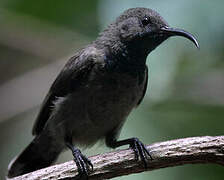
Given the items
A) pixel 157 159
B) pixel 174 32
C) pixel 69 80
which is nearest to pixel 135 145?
pixel 157 159

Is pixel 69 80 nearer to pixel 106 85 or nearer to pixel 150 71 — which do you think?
pixel 106 85

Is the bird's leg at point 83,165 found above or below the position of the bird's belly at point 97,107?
below

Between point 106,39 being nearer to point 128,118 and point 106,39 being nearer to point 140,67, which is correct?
point 140,67

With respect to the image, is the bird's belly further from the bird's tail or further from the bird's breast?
the bird's tail

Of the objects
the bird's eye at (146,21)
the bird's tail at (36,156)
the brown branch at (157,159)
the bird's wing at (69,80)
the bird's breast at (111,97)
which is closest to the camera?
the brown branch at (157,159)

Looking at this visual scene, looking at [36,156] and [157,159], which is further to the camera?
[36,156]

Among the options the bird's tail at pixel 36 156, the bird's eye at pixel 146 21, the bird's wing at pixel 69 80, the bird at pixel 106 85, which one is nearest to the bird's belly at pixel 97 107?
the bird at pixel 106 85

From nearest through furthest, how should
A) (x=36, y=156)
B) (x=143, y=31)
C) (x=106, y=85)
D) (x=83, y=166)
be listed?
(x=83, y=166) → (x=106, y=85) → (x=143, y=31) → (x=36, y=156)

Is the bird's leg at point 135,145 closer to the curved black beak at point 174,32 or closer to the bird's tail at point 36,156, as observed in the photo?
the bird's tail at point 36,156
